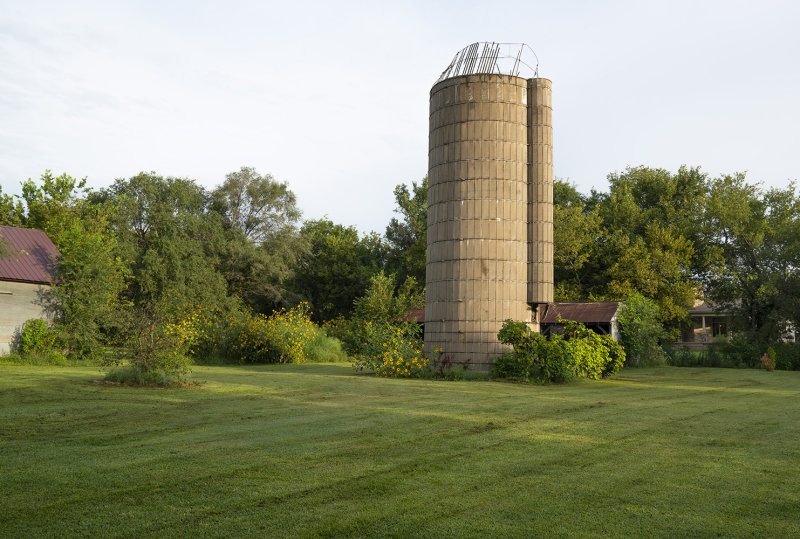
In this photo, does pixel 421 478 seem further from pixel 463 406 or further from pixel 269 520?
pixel 463 406

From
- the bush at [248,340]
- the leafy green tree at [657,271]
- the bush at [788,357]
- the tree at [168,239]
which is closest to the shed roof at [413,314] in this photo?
the bush at [248,340]

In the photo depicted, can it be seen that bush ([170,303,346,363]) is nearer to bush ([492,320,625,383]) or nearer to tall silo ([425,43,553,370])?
tall silo ([425,43,553,370])

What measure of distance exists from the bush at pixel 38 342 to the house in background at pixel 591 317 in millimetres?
20887

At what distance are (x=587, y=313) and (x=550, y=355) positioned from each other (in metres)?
14.2

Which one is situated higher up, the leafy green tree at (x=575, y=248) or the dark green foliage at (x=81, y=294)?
the leafy green tree at (x=575, y=248)

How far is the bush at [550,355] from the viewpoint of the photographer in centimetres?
1939

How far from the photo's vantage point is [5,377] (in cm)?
1642

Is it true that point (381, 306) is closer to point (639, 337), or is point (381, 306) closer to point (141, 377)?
point (639, 337)

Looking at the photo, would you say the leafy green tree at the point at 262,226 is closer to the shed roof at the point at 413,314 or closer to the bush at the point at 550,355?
the shed roof at the point at 413,314

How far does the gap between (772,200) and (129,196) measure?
46.6m

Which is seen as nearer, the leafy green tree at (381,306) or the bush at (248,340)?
the bush at (248,340)

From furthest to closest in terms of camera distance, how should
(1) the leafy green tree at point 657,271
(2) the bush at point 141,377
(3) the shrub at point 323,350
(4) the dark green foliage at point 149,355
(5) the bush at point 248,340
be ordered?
(1) the leafy green tree at point 657,271 → (3) the shrub at point 323,350 → (5) the bush at point 248,340 → (4) the dark green foliage at point 149,355 → (2) the bush at point 141,377

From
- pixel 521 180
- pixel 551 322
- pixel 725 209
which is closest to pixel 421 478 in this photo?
pixel 521 180

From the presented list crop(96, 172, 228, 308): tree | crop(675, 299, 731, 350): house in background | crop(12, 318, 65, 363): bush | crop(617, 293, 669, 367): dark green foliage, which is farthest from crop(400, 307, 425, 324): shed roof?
crop(675, 299, 731, 350): house in background
